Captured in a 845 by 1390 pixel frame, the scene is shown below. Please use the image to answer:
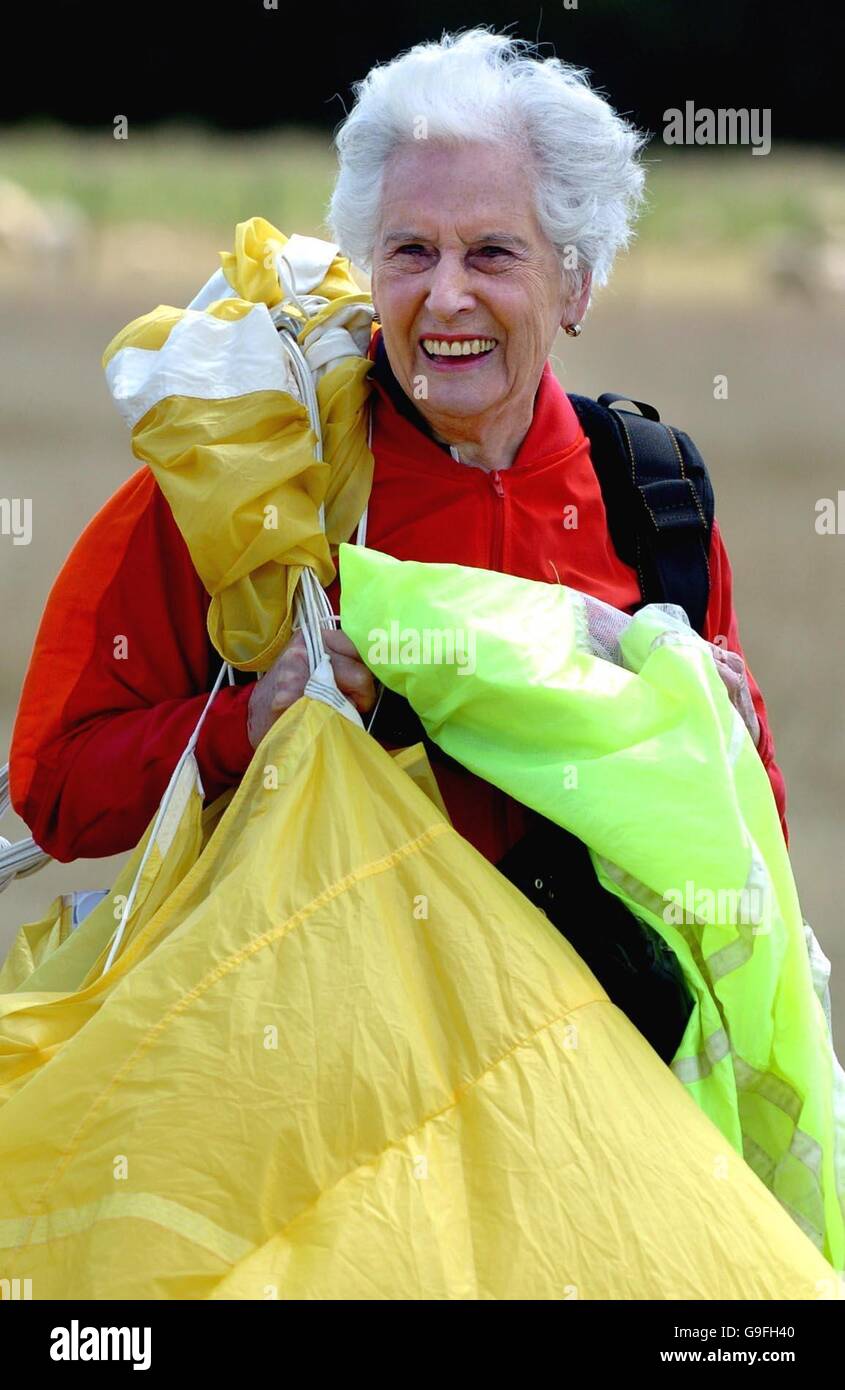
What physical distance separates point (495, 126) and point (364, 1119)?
36.8 inches

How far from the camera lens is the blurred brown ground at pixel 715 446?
4.27 metres

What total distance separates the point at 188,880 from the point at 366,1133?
Answer: 0.99ft

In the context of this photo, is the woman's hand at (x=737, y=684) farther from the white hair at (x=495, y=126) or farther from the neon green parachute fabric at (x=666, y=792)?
the white hair at (x=495, y=126)

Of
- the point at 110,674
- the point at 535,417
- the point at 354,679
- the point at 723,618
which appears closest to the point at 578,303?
the point at 535,417

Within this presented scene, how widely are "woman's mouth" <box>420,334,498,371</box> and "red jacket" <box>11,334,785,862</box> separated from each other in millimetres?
80

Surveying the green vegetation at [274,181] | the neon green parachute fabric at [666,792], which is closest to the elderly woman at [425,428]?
the neon green parachute fabric at [666,792]

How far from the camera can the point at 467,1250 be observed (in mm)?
1267

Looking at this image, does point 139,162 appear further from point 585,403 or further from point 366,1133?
point 366,1133

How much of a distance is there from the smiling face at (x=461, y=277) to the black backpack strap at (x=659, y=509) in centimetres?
17

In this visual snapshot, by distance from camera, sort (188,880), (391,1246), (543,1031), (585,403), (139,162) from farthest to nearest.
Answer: (139,162)
(585,403)
(188,880)
(543,1031)
(391,1246)

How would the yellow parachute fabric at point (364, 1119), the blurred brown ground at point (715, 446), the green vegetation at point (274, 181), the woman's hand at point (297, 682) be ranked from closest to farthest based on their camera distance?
the yellow parachute fabric at point (364, 1119), the woman's hand at point (297, 682), the blurred brown ground at point (715, 446), the green vegetation at point (274, 181)

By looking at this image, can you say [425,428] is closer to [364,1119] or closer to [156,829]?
[156,829]

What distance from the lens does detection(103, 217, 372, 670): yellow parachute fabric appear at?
1.51m

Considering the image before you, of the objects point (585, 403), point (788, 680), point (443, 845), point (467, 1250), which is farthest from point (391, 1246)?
point (788, 680)
